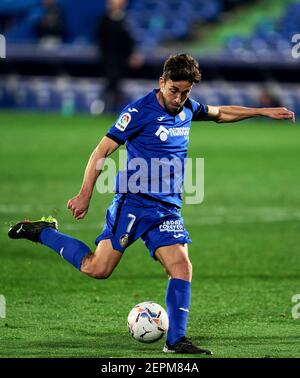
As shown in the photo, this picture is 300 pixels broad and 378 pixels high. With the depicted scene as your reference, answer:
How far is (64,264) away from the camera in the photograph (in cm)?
1109

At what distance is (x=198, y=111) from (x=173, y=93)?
592mm

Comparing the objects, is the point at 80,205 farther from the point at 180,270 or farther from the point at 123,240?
the point at 180,270

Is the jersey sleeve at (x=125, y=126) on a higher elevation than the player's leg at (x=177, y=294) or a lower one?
higher

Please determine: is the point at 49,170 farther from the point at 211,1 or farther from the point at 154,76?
the point at 211,1

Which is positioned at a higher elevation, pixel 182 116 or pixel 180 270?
pixel 182 116

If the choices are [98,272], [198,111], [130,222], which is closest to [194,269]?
[198,111]

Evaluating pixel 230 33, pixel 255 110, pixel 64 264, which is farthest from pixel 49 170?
pixel 230 33

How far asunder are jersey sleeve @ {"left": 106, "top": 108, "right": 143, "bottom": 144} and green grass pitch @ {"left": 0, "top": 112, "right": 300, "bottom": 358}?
1.31 meters

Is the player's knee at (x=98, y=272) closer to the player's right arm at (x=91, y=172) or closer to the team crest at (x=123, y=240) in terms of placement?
the team crest at (x=123, y=240)

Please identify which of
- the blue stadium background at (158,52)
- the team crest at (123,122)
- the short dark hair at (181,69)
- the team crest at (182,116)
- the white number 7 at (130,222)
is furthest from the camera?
the blue stadium background at (158,52)

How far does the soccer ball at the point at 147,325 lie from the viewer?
7.53 metres

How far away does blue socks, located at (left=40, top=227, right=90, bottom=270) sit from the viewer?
7920 mm

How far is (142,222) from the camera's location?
7625 mm

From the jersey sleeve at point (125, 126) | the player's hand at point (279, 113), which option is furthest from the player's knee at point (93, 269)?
the player's hand at point (279, 113)
